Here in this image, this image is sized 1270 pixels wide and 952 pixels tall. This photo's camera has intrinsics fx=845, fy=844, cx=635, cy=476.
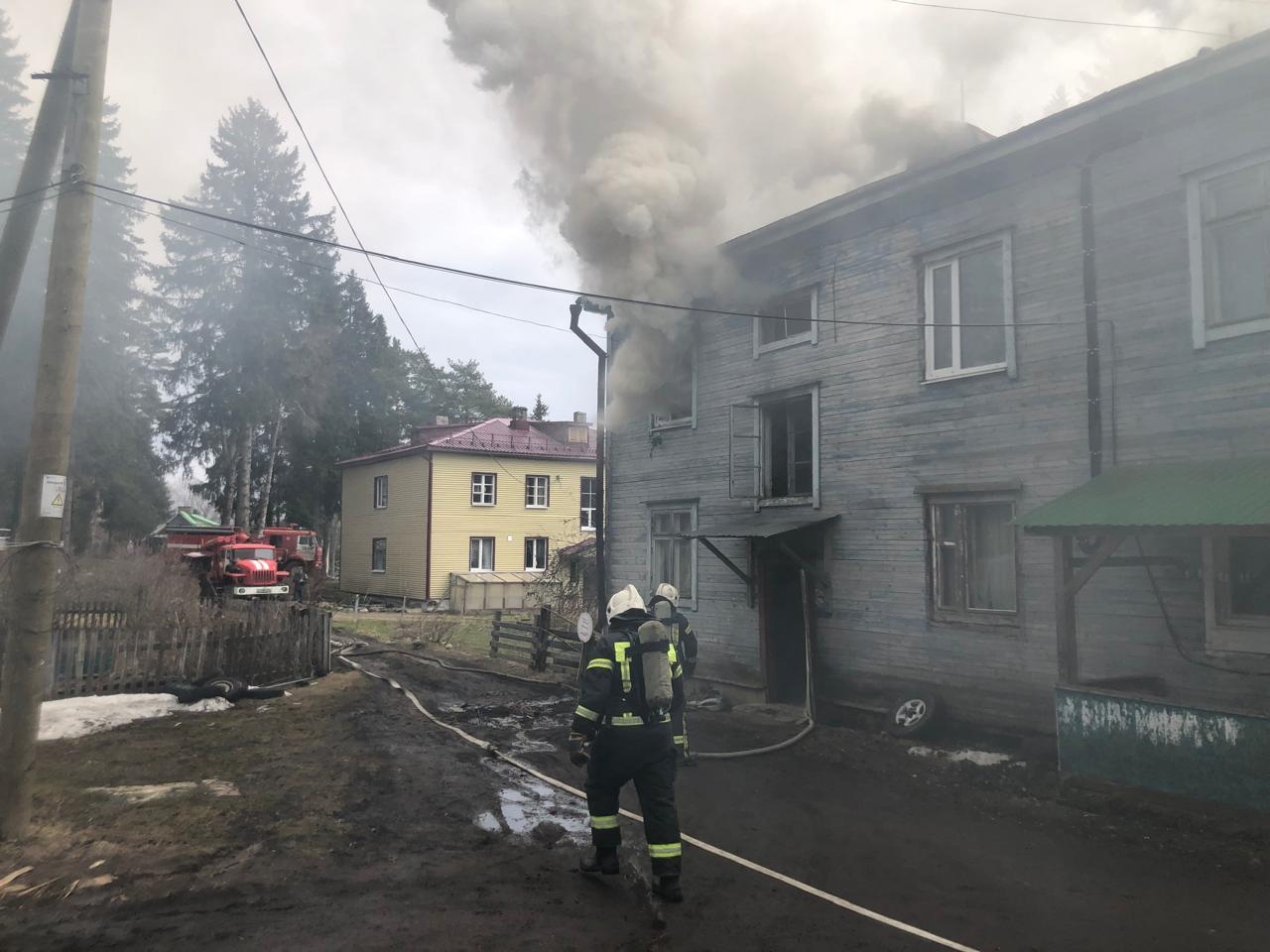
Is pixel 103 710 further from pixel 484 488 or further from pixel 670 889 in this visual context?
pixel 484 488

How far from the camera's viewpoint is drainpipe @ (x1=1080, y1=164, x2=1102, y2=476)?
9211 millimetres

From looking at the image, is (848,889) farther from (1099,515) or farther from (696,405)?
(696,405)

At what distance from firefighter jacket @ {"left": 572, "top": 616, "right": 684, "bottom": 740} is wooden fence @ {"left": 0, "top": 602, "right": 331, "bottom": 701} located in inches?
314

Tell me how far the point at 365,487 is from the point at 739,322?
88.4 ft

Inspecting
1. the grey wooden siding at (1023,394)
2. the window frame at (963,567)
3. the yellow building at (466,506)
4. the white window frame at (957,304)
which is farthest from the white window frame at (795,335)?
the yellow building at (466,506)

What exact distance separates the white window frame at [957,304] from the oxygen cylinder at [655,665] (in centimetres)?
655

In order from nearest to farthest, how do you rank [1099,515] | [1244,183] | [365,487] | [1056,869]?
[1056,869] → [1099,515] → [1244,183] → [365,487]

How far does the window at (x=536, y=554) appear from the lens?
114 ft

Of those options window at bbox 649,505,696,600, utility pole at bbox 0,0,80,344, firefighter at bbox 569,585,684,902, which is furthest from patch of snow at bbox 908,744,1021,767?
utility pole at bbox 0,0,80,344

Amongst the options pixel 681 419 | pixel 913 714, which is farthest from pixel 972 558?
pixel 681 419

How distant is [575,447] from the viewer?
36.5 metres

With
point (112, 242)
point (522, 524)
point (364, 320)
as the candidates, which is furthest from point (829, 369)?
point (364, 320)

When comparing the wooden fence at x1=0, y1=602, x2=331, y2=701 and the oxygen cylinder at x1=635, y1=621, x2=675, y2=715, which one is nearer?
the oxygen cylinder at x1=635, y1=621, x2=675, y2=715

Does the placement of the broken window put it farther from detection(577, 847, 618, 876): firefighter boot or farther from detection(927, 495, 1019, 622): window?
detection(577, 847, 618, 876): firefighter boot
